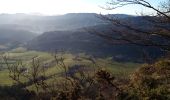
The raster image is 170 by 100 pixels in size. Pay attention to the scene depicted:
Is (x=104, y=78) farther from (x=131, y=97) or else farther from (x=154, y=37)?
(x=154, y=37)

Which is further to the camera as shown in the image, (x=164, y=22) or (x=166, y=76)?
(x=166, y=76)

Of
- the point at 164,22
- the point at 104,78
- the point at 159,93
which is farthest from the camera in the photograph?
the point at 104,78

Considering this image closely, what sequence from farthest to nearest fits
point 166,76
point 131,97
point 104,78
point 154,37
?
point 104,78 → point 166,76 → point 131,97 → point 154,37

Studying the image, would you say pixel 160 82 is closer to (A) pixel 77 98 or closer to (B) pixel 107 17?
(A) pixel 77 98

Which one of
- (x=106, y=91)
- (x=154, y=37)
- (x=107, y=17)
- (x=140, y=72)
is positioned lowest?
(x=106, y=91)

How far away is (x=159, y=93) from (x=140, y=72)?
710 cm

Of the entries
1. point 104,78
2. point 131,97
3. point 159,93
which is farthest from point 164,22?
point 104,78

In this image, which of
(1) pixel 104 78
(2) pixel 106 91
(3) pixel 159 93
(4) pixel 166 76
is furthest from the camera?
(2) pixel 106 91

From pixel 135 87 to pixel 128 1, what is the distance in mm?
7776

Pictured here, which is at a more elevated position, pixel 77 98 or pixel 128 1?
pixel 128 1

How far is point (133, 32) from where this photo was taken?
14336mm

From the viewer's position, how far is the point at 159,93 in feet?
60.7

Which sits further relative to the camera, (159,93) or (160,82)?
(160,82)

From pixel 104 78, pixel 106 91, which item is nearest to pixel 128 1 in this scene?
pixel 104 78
